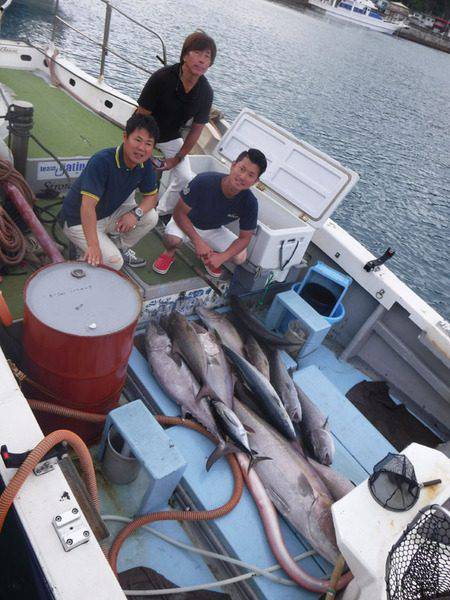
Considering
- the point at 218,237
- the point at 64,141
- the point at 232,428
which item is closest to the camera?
the point at 232,428

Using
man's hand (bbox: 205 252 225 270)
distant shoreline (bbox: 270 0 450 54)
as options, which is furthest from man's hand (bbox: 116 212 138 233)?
distant shoreline (bbox: 270 0 450 54)

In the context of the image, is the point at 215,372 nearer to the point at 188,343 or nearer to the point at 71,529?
the point at 188,343

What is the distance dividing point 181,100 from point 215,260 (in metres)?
1.57

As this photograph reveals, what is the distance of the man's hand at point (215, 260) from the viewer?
14.1ft

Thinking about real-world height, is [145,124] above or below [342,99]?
above

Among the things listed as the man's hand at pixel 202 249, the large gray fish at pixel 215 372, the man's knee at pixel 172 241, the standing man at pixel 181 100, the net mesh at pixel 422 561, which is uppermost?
the standing man at pixel 181 100

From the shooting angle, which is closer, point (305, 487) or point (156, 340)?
point (305, 487)

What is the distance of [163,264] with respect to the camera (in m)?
4.25

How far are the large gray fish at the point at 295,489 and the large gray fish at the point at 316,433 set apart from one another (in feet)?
0.68

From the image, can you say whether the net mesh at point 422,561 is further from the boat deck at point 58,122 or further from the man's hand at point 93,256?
the boat deck at point 58,122

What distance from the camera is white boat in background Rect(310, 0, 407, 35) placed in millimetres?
60938

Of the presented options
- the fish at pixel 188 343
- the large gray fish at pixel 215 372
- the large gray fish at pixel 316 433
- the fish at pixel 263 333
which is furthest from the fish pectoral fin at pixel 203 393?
the fish at pixel 263 333

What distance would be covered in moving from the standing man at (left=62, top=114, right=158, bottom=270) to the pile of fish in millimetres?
844

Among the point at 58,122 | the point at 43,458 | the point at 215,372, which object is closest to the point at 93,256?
the point at 215,372
